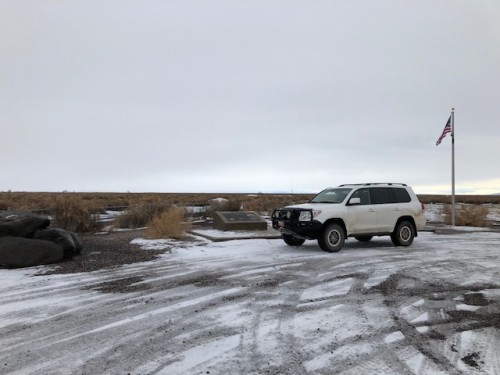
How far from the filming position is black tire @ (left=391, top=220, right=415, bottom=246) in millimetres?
14126

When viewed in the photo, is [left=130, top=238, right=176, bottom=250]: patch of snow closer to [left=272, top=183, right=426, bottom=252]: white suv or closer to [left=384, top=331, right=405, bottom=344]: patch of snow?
[left=272, top=183, right=426, bottom=252]: white suv

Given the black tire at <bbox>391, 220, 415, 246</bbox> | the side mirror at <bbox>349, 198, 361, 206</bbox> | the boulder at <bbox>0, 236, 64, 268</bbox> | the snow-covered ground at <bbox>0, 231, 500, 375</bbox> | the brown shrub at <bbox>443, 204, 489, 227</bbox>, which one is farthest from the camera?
the brown shrub at <bbox>443, 204, 489, 227</bbox>

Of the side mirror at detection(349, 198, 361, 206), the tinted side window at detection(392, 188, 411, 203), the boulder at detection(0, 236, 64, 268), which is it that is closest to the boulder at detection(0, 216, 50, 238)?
the boulder at detection(0, 236, 64, 268)

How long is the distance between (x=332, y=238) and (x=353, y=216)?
3.36 ft

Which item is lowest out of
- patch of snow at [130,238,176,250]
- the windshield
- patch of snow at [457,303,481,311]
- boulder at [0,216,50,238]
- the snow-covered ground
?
the snow-covered ground

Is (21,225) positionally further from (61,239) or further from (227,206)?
(227,206)

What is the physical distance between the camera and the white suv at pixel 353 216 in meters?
12.8

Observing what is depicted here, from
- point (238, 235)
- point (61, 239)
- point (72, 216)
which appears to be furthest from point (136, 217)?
point (61, 239)

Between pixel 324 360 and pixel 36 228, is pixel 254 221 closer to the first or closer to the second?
pixel 36 228

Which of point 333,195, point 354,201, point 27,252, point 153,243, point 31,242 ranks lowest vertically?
point 153,243

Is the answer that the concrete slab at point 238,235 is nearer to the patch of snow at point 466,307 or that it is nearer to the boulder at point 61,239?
the boulder at point 61,239

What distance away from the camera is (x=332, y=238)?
12891 mm

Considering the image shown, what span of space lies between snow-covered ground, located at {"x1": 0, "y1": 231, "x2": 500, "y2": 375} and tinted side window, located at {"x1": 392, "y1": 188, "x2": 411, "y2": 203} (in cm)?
343

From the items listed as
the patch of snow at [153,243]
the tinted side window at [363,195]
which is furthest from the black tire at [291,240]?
the patch of snow at [153,243]
